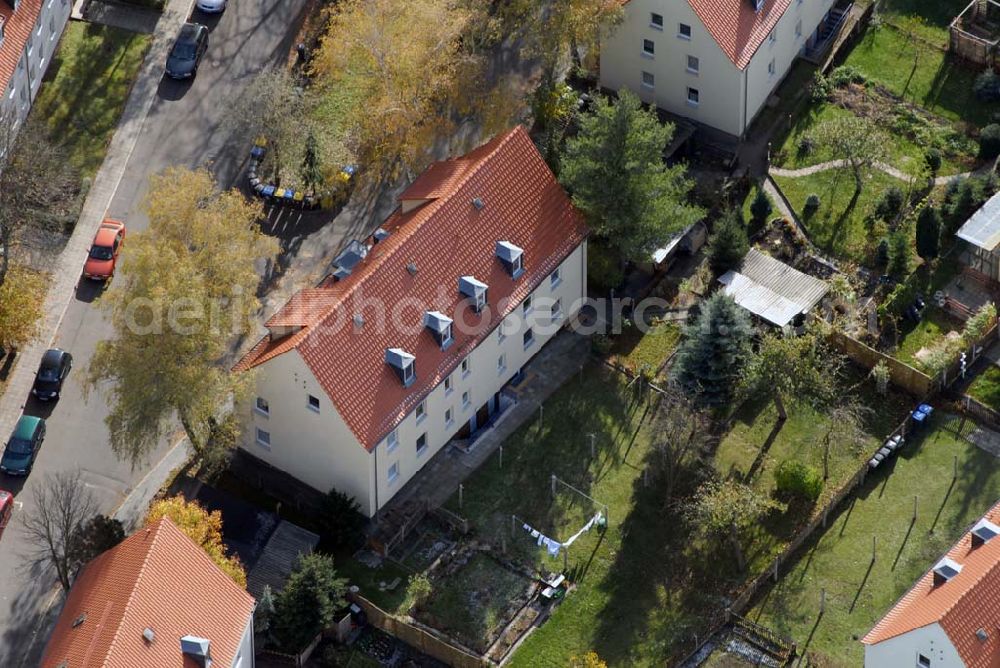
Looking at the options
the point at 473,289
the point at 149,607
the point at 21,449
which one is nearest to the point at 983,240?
the point at 473,289

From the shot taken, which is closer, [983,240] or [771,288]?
[771,288]

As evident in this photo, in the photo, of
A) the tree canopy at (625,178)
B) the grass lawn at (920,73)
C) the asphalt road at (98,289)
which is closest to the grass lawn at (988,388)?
the tree canopy at (625,178)

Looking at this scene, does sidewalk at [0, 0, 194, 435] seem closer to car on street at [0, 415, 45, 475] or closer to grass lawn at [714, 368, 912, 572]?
car on street at [0, 415, 45, 475]

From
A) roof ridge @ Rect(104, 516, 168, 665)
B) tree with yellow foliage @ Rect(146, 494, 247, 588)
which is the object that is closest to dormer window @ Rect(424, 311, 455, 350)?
tree with yellow foliage @ Rect(146, 494, 247, 588)

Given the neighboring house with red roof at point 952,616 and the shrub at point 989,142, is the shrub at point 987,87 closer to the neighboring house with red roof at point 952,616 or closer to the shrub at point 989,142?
the shrub at point 989,142

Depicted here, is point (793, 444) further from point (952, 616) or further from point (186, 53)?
point (186, 53)

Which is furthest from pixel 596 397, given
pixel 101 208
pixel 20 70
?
pixel 20 70

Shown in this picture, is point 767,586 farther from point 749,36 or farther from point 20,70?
point 20,70
